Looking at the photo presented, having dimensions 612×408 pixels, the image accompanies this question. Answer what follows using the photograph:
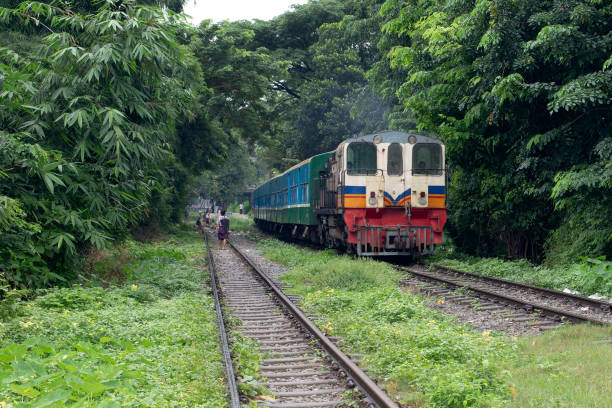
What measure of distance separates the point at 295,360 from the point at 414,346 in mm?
1325

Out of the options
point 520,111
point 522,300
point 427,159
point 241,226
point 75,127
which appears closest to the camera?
point 75,127

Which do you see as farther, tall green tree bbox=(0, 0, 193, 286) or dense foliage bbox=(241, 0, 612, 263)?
dense foliage bbox=(241, 0, 612, 263)

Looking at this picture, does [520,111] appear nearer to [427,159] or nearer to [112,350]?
[427,159]

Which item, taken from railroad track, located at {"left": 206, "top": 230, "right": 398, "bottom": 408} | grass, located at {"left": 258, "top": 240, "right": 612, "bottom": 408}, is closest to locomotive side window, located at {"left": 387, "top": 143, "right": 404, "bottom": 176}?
railroad track, located at {"left": 206, "top": 230, "right": 398, "bottom": 408}

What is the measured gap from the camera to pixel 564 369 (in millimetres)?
5027

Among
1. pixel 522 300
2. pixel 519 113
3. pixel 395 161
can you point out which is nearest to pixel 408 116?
pixel 395 161

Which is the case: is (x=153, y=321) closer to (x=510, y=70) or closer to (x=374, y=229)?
(x=374, y=229)

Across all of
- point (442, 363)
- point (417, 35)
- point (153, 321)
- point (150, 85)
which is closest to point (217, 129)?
point (417, 35)

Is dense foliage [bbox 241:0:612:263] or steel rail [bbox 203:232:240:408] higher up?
dense foliage [bbox 241:0:612:263]

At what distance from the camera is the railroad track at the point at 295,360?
4789mm

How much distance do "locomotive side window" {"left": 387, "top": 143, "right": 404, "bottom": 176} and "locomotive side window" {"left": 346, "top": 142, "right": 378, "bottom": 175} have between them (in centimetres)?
40

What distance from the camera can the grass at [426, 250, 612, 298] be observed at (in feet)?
30.0

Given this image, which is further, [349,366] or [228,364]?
[228,364]

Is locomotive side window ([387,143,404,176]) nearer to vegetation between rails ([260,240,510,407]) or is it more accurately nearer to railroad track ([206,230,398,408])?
vegetation between rails ([260,240,510,407])
